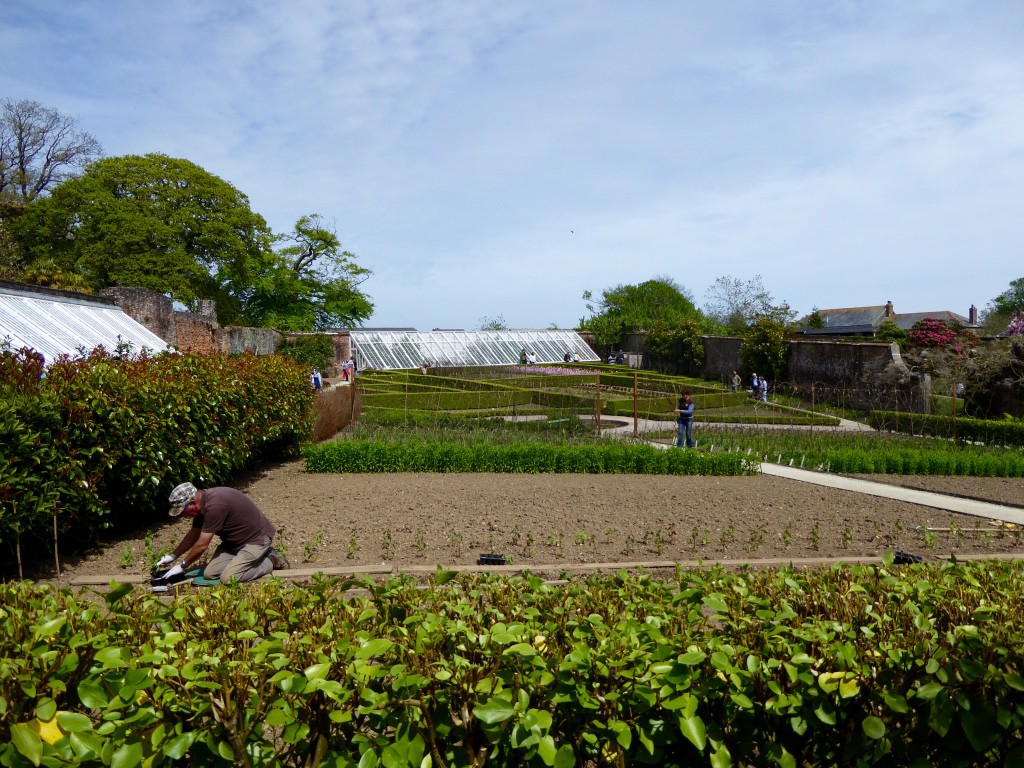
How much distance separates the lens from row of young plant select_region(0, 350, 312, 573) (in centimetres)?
564

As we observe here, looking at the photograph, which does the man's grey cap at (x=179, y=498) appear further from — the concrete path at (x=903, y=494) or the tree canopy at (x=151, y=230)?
the tree canopy at (x=151, y=230)

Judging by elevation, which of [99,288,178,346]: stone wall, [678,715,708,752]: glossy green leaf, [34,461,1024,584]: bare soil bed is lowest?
[34,461,1024,584]: bare soil bed

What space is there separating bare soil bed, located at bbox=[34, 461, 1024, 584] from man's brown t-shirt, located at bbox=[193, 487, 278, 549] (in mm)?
638

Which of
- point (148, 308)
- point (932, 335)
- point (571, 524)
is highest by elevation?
point (148, 308)

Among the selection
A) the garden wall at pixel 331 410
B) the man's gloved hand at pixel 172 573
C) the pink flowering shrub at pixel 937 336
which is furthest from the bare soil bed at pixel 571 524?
the pink flowering shrub at pixel 937 336

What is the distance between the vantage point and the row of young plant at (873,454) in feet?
40.5

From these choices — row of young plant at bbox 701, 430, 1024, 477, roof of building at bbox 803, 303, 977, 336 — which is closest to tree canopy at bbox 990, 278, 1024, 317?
roof of building at bbox 803, 303, 977, 336

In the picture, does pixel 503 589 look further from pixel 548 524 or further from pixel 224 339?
pixel 224 339

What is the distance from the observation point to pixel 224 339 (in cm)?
2364

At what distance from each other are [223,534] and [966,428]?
641 inches

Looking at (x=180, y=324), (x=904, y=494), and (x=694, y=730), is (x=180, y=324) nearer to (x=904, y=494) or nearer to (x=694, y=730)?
(x=904, y=494)

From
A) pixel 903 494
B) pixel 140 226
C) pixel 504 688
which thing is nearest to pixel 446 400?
pixel 903 494

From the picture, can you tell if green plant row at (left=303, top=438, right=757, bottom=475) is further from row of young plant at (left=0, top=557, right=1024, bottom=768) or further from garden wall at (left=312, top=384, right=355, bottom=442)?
row of young plant at (left=0, top=557, right=1024, bottom=768)

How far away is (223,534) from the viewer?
5484 millimetres
